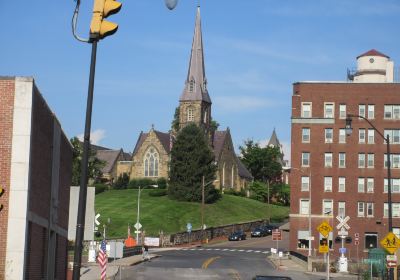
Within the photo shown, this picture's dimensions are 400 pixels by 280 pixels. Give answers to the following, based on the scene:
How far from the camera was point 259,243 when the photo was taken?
10538cm

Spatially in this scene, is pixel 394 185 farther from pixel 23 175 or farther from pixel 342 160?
pixel 23 175

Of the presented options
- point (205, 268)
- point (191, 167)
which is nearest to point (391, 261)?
point (205, 268)

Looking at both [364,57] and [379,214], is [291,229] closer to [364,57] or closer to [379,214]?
[379,214]

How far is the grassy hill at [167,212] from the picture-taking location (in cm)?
12000

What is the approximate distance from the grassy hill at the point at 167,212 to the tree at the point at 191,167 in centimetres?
176

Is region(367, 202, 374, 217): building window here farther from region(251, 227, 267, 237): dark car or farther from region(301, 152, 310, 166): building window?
region(251, 227, 267, 237): dark car

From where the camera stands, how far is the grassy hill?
120000mm

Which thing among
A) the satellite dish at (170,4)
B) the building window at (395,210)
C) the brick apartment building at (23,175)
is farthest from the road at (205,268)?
the satellite dish at (170,4)

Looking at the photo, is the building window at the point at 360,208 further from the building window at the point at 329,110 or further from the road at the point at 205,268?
the road at the point at 205,268

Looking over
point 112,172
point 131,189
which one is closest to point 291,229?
point 131,189

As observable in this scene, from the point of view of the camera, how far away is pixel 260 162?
599 ft

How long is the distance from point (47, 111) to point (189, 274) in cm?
2578

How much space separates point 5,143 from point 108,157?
152 metres

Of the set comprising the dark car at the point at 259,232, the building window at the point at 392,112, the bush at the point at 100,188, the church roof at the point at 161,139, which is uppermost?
the church roof at the point at 161,139
